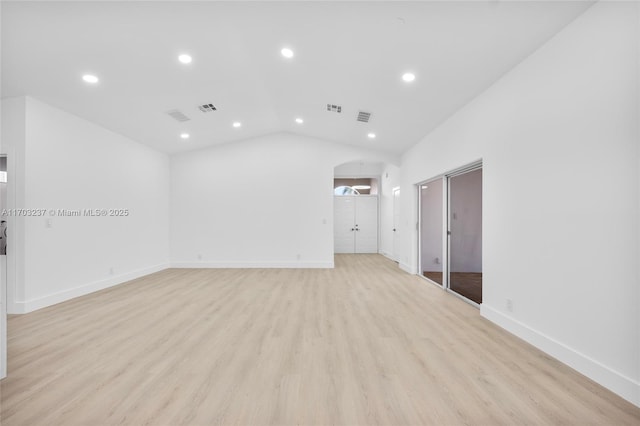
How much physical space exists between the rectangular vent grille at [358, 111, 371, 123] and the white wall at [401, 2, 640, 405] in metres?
2.12

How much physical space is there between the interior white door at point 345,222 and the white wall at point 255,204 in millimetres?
3053

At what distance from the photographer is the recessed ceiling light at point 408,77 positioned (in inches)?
140

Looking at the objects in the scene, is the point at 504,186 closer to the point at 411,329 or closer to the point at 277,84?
the point at 411,329

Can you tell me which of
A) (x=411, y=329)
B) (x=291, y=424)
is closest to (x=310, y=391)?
(x=291, y=424)

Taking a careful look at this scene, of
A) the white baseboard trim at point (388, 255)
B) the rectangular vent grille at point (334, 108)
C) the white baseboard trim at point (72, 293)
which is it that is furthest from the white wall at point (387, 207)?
the white baseboard trim at point (72, 293)

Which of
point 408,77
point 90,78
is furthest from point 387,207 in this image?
point 90,78

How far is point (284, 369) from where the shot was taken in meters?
2.30

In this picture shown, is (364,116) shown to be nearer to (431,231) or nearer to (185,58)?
(431,231)

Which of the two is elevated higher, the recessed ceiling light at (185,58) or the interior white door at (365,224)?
the recessed ceiling light at (185,58)

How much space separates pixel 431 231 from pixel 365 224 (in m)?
4.27

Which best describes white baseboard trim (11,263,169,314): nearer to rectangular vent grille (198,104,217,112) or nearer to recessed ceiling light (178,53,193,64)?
rectangular vent grille (198,104,217,112)

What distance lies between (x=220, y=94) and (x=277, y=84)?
104 centimetres

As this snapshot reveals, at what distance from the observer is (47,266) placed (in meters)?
4.06

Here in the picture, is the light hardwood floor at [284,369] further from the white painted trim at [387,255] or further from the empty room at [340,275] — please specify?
the white painted trim at [387,255]
